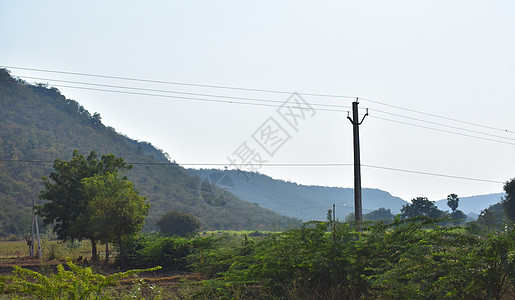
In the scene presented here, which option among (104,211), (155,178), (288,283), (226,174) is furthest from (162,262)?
(226,174)

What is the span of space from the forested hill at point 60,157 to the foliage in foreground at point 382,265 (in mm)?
71962

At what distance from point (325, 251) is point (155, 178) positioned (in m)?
105

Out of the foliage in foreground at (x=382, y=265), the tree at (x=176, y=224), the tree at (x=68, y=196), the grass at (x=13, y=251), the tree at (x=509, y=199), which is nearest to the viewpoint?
the foliage in foreground at (x=382, y=265)

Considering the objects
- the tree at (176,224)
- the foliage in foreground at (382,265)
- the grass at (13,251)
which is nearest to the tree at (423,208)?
the tree at (176,224)

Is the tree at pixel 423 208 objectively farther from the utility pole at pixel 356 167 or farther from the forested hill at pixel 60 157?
the utility pole at pixel 356 167

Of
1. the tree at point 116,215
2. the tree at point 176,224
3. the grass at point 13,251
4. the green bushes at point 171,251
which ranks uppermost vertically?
the tree at point 116,215

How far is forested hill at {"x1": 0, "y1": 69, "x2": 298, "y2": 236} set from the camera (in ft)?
268

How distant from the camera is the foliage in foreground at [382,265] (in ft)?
21.9

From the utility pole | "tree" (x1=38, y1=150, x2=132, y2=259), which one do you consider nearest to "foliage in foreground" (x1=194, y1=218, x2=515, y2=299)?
the utility pole

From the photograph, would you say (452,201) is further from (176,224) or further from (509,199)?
(176,224)

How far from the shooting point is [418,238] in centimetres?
848

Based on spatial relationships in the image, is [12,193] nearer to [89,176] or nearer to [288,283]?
[89,176]

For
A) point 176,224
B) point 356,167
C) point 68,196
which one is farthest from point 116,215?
point 176,224

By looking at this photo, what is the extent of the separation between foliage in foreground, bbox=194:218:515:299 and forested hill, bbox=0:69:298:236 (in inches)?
2833
